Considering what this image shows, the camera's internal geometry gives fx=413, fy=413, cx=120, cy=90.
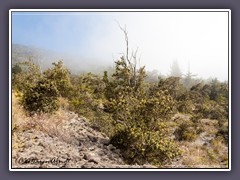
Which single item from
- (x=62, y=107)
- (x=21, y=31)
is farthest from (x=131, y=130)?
(x=21, y=31)

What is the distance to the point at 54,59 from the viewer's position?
234 inches

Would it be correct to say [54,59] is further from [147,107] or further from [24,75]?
[147,107]

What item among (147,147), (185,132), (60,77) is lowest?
(147,147)

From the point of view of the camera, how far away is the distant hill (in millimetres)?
5887

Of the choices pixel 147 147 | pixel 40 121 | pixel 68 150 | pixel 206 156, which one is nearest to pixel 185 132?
pixel 206 156

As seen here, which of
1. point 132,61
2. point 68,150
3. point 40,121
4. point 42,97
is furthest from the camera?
point 42,97

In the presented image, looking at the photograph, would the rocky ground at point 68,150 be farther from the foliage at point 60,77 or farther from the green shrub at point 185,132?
the green shrub at point 185,132

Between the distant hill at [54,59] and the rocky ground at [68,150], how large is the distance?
30.6 inches

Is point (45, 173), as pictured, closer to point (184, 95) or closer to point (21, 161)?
point (21, 161)

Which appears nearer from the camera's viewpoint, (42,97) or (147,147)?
(147,147)

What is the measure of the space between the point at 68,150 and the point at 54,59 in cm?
132

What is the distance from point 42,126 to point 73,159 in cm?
70

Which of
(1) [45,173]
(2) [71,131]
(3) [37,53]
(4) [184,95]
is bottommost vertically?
(1) [45,173]
